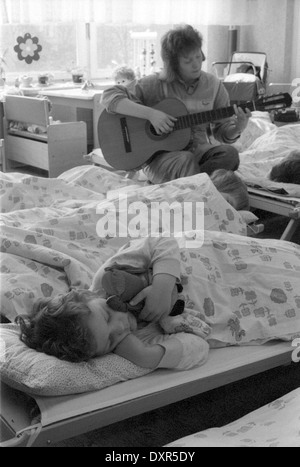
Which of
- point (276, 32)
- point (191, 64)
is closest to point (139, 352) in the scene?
point (191, 64)

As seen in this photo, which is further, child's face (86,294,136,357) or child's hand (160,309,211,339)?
child's hand (160,309,211,339)

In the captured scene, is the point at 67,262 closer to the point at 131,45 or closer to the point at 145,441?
the point at 145,441

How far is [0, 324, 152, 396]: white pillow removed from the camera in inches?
42.3

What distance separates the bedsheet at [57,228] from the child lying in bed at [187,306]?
8.1 inches

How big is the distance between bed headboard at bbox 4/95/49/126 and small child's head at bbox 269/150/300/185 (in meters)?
1.29

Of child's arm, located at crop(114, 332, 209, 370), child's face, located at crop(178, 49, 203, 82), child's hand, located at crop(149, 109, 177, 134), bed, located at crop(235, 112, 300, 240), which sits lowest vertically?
child's arm, located at crop(114, 332, 209, 370)

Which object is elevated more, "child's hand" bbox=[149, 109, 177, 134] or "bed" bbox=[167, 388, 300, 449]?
"child's hand" bbox=[149, 109, 177, 134]

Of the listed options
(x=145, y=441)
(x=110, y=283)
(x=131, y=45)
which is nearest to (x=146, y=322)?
(x=110, y=283)

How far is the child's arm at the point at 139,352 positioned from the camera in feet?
3.84

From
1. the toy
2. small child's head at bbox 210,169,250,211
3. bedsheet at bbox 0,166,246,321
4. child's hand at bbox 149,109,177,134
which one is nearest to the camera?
the toy

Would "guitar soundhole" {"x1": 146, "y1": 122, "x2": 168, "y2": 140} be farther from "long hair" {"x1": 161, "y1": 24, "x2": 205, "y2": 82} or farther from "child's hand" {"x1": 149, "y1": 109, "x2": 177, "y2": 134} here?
"long hair" {"x1": 161, "y1": 24, "x2": 205, "y2": 82}

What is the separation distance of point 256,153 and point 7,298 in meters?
1.71

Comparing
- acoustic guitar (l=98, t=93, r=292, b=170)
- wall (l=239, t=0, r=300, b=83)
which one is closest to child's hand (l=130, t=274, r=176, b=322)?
acoustic guitar (l=98, t=93, r=292, b=170)

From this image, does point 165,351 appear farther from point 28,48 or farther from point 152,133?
point 28,48
